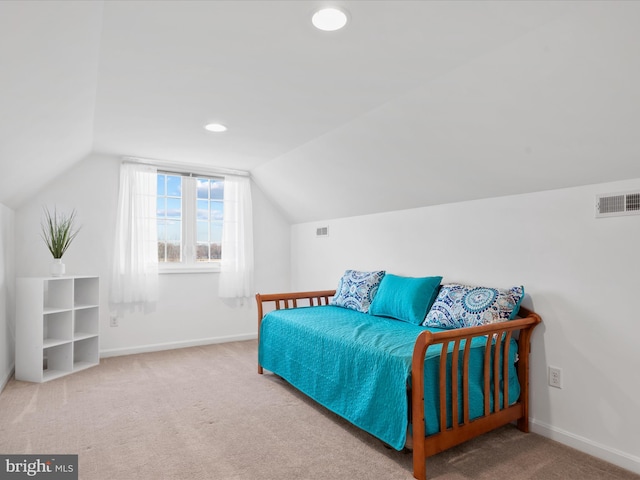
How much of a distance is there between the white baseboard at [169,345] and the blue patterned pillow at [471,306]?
8.94ft

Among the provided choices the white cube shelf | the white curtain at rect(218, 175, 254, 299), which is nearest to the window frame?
the white curtain at rect(218, 175, 254, 299)

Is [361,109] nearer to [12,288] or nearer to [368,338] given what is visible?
[368,338]

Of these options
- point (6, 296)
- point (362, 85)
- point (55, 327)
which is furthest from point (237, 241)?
point (362, 85)

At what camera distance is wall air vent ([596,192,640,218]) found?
6.83 feet

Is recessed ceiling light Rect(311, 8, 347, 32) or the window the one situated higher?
recessed ceiling light Rect(311, 8, 347, 32)

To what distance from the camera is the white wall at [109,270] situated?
12.5 feet

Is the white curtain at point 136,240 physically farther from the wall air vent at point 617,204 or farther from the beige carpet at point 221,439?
the wall air vent at point 617,204

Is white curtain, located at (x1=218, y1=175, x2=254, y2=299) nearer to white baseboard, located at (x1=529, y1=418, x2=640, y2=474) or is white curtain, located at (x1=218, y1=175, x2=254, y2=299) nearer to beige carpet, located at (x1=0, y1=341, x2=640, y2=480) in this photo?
beige carpet, located at (x1=0, y1=341, x2=640, y2=480)

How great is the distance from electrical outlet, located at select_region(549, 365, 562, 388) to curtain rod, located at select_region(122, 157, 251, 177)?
3.77 meters

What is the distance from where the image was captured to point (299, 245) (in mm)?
5230

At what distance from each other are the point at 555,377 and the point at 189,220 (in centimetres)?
388

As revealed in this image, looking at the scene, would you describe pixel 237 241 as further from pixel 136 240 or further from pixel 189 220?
pixel 136 240

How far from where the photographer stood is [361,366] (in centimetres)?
239

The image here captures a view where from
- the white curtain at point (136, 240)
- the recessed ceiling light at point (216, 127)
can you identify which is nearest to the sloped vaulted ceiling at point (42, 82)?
the recessed ceiling light at point (216, 127)
